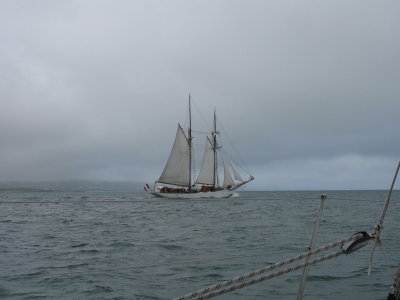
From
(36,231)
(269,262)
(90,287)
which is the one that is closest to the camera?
(90,287)

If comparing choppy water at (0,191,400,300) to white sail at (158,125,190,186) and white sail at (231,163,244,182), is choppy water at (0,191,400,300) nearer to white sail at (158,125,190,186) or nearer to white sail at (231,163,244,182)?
white sail at (158,125,190,186)

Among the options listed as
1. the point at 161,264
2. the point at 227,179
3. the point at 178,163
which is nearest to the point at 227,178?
the point at 227,179

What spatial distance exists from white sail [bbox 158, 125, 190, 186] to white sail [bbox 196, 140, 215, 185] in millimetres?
4573

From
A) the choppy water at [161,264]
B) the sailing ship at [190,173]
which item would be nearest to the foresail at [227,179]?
the sailing ship at [190,173]

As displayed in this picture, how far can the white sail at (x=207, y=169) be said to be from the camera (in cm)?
7994

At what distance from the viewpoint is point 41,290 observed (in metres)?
9.12

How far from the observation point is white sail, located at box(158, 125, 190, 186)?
73562 millimetres

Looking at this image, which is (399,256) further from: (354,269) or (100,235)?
(100,235)

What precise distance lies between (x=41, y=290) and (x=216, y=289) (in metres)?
6.52

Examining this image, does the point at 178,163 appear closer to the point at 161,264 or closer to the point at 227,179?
the point at 227,179

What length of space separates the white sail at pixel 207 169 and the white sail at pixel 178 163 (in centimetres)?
457

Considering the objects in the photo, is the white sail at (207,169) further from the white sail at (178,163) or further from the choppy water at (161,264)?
the choppy water at (161,264)

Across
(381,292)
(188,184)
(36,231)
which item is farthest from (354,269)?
(188,184)

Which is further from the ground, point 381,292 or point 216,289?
point 216,289
